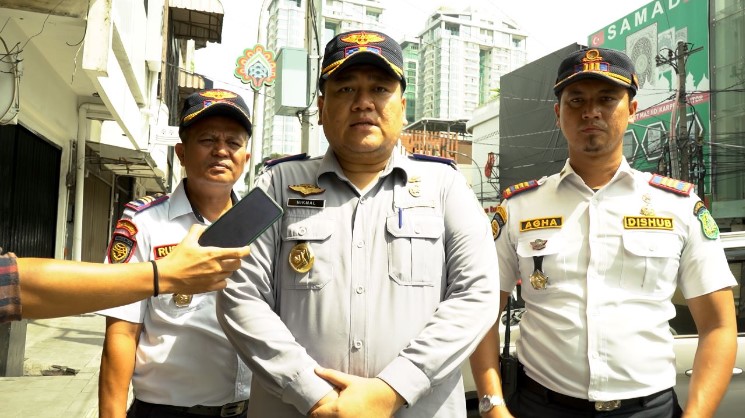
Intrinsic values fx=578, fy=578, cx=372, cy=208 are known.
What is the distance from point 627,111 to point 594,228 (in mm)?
474

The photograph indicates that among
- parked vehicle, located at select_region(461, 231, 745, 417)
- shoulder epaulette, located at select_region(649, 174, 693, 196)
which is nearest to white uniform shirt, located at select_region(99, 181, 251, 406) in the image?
shoulder epaulette, located at select_region(649, 174, 693, 196)

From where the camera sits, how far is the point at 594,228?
7.06ft

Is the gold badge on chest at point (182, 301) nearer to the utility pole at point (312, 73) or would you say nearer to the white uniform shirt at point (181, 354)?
the white uniform shirt at point (181, 354)

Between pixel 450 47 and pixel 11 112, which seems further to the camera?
pixel 450 47

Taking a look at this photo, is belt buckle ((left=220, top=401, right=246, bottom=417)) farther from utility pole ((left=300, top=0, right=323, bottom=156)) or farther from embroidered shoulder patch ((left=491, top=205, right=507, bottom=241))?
utility pole ((left=300, top=0, right=323, bottom=156))

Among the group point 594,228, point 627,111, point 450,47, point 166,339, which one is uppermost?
point 450,47

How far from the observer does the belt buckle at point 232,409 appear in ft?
6.81

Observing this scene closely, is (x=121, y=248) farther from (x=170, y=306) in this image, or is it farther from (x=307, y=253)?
(x=307, y=253)

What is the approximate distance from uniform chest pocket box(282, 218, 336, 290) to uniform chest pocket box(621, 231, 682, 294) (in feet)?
3.61

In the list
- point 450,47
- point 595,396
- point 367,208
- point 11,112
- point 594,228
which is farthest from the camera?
point 450,47

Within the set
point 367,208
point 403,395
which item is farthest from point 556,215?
point 403,395

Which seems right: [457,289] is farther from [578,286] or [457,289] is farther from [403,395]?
[578,286]

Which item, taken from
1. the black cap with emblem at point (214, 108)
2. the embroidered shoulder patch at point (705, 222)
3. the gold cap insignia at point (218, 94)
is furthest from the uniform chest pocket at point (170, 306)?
the embroidered shoulder patch at point (705, 222)

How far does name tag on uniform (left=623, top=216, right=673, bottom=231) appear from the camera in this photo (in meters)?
2.11
